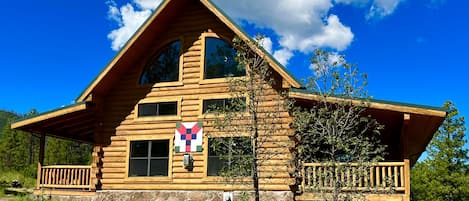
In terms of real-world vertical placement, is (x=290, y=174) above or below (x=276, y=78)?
below

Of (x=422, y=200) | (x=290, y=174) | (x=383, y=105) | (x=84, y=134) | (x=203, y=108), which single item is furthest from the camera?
(x=422, y=200)

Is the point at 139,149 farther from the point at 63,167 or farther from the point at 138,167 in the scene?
the point at 63,167

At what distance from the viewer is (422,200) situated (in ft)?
115

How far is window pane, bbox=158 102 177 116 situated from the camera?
15625 millimetres

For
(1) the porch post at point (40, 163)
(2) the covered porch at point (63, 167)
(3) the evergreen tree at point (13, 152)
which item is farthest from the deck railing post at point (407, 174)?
(3) the evergreen tree at point (13, 152)

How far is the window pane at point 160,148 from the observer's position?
1548 centimetres

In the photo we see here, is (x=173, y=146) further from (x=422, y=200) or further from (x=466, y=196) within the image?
(x=422, y=200)

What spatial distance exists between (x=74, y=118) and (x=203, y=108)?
16.3 feet

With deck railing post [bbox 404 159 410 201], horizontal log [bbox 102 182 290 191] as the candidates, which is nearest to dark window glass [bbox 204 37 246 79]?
horizontal log [bbox 102 182 290 191]

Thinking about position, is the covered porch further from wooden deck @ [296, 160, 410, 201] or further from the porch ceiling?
wooden deck @ [296, 160, 410, 201]

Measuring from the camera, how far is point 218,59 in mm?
15375

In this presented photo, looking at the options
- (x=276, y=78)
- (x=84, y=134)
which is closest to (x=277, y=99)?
(x=276, y=78)

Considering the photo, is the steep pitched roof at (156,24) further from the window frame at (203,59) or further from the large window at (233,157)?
the large window at (233,157)

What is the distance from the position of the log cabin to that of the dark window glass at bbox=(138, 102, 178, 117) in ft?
0.10
